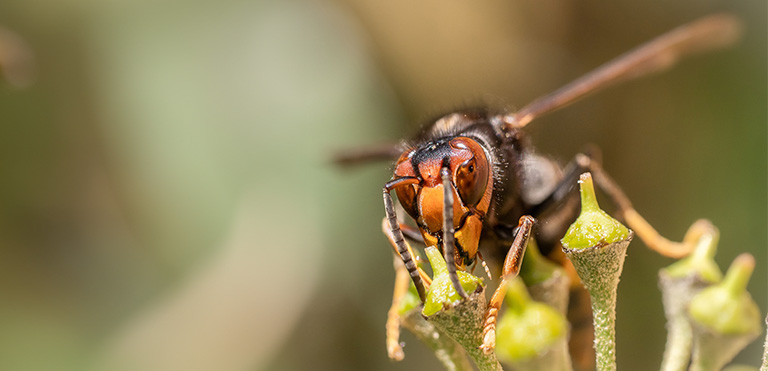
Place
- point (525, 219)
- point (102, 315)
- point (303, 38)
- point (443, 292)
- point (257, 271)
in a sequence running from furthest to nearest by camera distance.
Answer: point (303, 38), point (102, 315), point (257, 271), point (525, 219), point (443, 292)

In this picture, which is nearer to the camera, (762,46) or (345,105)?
(762,46)

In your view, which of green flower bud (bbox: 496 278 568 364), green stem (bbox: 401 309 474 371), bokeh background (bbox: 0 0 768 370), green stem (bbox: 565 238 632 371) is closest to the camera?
green flower bud (bbox: 496 278 568 364)

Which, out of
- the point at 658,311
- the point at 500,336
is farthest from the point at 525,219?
the point at 658,311

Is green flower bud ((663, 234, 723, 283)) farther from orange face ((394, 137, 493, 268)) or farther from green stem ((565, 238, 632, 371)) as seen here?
orange face ((394, 137, 493, 268))

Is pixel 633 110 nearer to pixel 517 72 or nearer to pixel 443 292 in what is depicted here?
pixel 517 72

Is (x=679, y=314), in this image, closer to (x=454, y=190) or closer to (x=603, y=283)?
(x=603, y=283)

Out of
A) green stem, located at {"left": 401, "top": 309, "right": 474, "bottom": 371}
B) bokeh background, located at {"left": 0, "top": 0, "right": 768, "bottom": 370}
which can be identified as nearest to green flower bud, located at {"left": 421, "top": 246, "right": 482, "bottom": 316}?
green stem, located at {"left": 401, "top": 309, "right": 474, "bottom": 371}

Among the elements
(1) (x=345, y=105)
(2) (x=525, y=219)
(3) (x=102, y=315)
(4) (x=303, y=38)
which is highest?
(4) (x=303, y=38)

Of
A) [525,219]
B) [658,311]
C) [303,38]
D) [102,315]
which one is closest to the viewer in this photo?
[525,219]
